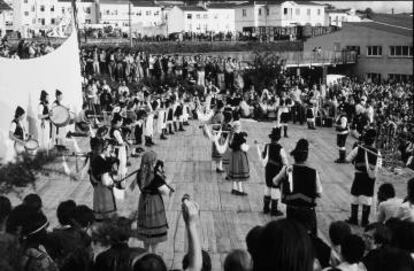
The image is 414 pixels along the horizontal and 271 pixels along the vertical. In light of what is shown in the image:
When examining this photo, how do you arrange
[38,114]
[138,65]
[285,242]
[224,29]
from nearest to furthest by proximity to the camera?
[285,242] → [38,114] → [138,65] → [224,29]

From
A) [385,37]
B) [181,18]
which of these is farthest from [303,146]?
[181,18]

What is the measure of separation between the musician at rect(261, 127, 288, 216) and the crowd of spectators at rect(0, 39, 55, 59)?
8628mm

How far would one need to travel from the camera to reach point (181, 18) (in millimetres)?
73000

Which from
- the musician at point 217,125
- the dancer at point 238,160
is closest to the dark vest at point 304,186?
the dancer at point 238,160

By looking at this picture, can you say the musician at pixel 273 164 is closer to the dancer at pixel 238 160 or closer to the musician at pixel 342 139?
the dancer at pixel 238 160

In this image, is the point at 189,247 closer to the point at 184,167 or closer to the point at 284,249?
the point at 284,249

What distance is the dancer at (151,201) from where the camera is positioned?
272 inches

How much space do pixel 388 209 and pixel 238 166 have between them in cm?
436

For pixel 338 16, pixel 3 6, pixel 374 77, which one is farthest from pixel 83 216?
pixel 338 16

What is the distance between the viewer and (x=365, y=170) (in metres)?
8.66

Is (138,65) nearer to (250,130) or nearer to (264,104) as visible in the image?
(264,104)

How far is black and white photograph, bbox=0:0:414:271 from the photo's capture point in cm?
354

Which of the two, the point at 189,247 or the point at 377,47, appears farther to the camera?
the point at 377,47

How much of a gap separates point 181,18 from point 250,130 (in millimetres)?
55349
